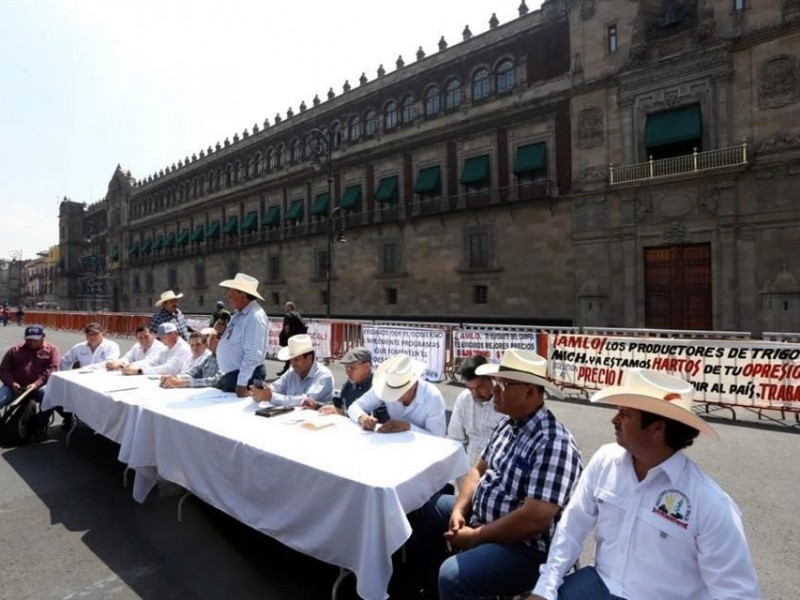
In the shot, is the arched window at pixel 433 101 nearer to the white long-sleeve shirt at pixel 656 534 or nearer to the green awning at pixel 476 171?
the green awning at pixel 476 171

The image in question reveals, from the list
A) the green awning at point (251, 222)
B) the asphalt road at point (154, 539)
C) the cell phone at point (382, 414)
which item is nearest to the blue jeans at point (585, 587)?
the asphalt road at point (154, 539)

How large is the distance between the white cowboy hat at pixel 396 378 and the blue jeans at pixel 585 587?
69.1 inches

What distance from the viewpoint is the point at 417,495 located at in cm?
281

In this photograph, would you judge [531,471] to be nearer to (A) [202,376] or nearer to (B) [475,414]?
(B) [475,414]

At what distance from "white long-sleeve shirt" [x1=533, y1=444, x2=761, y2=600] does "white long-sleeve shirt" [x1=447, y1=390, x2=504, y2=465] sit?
1506mm

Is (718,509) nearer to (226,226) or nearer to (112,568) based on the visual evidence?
(112,568)

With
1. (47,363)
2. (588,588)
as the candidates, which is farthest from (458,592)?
(47,363)

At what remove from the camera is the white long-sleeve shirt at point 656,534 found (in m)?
1.77

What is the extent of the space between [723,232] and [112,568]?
61.8ft

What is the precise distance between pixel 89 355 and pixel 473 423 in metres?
5.95

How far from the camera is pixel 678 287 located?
1764cm

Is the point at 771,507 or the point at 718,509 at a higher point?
the point at 718,509

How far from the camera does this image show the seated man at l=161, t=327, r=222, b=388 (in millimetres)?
5172

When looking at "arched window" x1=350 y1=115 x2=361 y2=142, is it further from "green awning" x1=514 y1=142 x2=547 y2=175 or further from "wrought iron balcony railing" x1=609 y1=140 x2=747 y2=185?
"wrought iron balcony railing" x1=609 y1=140 x2=747 y2=185
